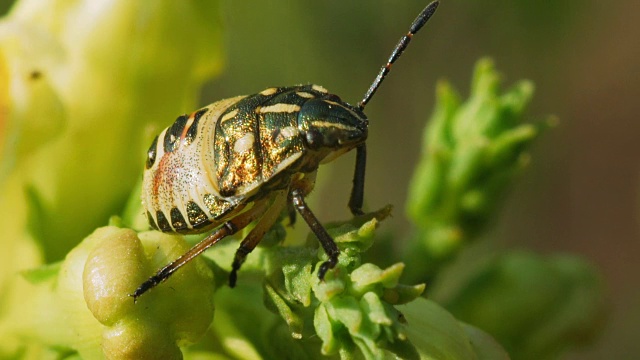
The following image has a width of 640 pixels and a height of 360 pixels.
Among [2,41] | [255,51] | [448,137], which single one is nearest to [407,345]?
[448,137]

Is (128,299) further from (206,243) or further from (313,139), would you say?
(313,139)

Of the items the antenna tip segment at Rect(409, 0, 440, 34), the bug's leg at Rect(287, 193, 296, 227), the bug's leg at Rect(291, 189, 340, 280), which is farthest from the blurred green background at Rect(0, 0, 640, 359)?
the bug's leg at Rect(291, 189, 340, 280)

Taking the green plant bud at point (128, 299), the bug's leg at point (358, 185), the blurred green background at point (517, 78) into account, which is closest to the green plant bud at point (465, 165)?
the bug's leg at point (358, 185)

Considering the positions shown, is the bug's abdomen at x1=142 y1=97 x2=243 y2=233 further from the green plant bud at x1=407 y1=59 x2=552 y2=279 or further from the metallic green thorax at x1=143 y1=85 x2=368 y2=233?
the green plant bud at x1=407 y1=59 x2=552 y2=279

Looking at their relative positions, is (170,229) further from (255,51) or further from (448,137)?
(255,51)

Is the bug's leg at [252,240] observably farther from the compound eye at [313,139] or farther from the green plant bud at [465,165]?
the green plant bud at [465,165]

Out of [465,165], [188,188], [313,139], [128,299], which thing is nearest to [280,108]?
[313,139]
